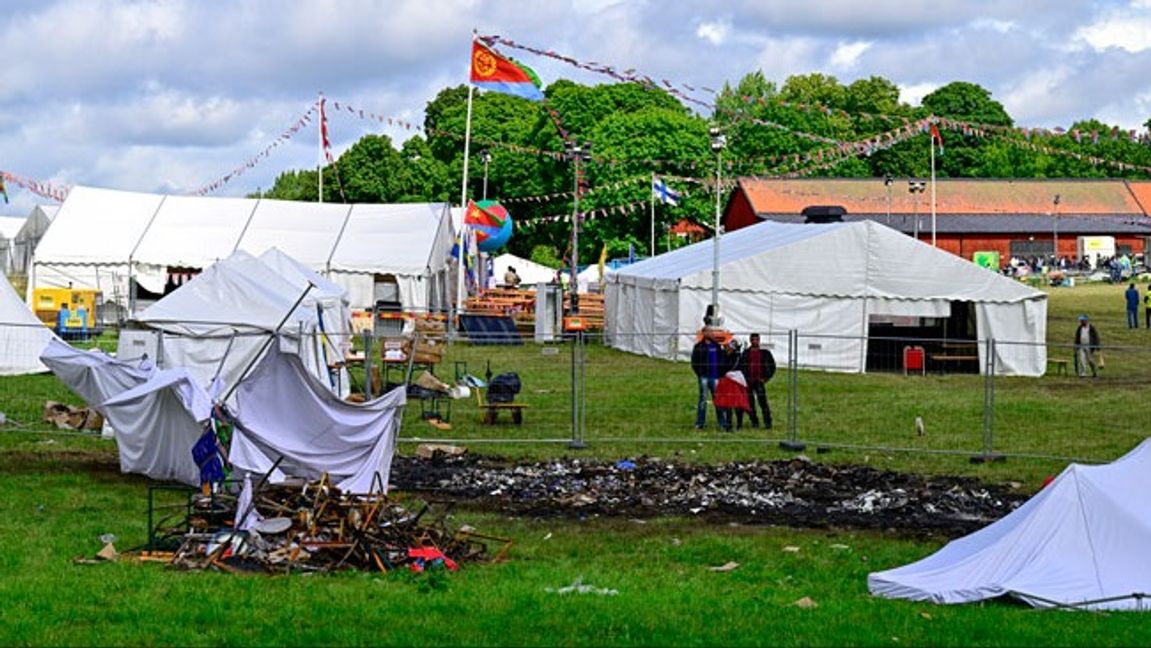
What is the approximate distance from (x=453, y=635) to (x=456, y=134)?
85786 mm

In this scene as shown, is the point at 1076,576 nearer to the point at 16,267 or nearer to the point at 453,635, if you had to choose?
the point at 453,635

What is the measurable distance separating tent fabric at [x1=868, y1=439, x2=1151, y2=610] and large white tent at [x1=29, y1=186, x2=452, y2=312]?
38522mm

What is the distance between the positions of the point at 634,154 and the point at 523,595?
2926 inches

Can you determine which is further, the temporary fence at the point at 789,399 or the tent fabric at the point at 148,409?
the temporary fence at the point at 789,399

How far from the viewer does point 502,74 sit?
46844 millimetres

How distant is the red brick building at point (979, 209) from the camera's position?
10069cm

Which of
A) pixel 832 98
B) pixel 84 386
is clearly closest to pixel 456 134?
pixel 832 98

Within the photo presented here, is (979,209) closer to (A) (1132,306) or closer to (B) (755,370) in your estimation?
(A) (1132,306)

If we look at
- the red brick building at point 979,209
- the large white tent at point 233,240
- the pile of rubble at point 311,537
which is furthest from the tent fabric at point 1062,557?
the red brick building at point 979,209

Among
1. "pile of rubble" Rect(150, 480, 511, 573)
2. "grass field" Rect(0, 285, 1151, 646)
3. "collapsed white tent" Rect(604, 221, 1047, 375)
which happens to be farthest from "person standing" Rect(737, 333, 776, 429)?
"collapsed white tent" Rect(604, 221, 1047, 375)

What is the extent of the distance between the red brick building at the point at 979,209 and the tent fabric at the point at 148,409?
78931 mm

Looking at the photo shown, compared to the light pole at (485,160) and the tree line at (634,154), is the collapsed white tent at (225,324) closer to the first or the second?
the light pole at (485,160)

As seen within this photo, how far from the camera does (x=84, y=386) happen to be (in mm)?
22203

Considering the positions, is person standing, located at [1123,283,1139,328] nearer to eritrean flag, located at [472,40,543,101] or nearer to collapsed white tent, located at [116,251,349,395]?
eritrean flag, located at [472,40,543,101]
